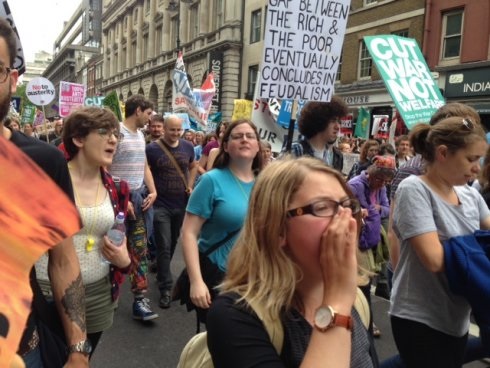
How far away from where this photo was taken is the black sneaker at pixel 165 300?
15.4 feet

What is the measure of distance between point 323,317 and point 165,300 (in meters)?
3.69

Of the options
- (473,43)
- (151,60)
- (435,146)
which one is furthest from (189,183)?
(151,60)

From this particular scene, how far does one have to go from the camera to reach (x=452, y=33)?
1753cm

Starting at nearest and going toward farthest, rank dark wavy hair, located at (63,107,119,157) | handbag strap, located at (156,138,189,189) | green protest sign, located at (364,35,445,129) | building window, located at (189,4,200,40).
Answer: dark wavy hair, located at (63,107,119,157)
green protest sign, located at (364,35,445,129)
handbag strap, located at (156,138,189,189)
building window, located at (189,4,200,40)

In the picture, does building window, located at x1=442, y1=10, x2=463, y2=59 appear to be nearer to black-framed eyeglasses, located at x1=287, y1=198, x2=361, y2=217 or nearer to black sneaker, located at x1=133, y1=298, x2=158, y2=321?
black sneaker, located at x1=133, y1=298, x2=158, y2=321

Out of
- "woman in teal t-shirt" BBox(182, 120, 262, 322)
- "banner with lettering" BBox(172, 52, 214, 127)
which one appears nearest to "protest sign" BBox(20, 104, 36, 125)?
"banner with lettering" BBox(172, 52, 214, 127)

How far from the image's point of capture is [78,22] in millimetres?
103062

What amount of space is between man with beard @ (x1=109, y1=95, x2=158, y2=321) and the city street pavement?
15 centimetres

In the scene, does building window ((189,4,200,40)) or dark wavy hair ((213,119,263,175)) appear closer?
dark wavy hair ((213,119,263,175))

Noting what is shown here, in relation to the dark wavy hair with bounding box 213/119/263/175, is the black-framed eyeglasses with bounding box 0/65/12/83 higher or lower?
higher

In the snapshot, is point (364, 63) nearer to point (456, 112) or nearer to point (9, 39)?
point (456, 112)

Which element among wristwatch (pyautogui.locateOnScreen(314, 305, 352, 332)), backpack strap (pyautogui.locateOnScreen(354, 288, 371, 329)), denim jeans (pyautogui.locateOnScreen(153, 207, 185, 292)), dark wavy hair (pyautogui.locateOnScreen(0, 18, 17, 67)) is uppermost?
dark wavy hair (pyautogui.locateOnScreen(0, 18, 17, 67))

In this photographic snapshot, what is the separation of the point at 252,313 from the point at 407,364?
140 centimetres

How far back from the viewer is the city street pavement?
3.61 m
